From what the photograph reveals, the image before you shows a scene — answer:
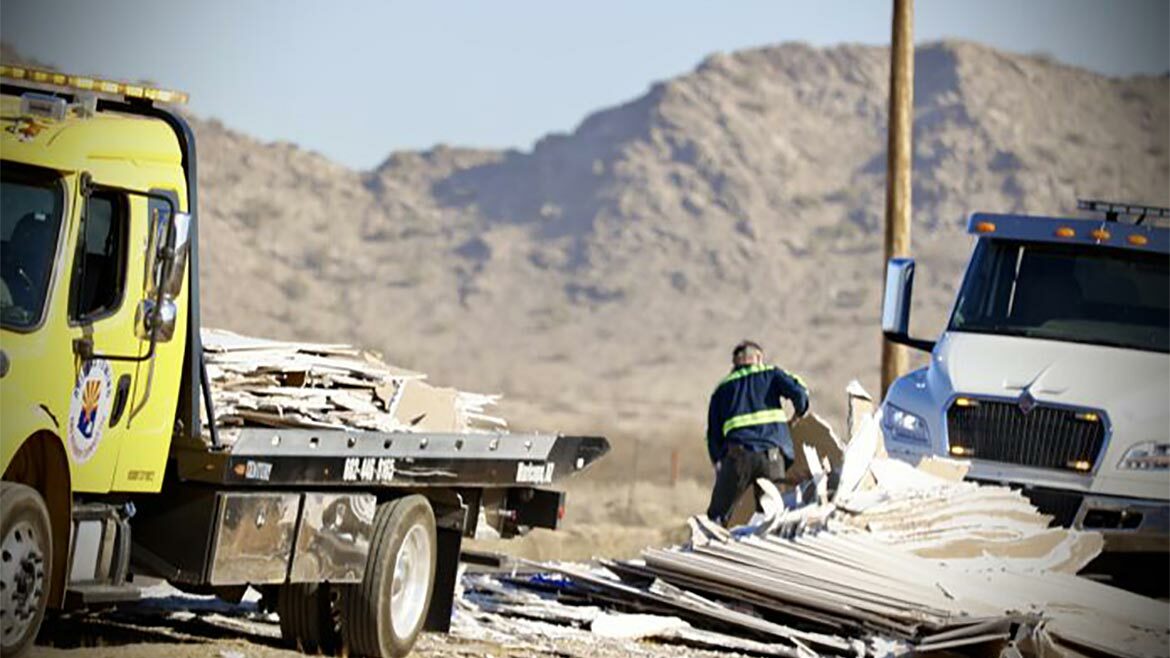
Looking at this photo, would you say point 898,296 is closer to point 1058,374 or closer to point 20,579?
point 1058,374

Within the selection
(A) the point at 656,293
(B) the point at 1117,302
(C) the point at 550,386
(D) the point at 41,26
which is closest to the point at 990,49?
(A) the point at 656,293

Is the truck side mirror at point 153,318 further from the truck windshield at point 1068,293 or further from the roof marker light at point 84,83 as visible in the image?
the truck windshield at point 1068,293

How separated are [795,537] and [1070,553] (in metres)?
2.10

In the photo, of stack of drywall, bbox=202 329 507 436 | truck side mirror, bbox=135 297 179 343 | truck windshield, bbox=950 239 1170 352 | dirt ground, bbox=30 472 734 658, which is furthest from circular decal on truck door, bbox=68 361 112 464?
truck windshield, bbox=950 239 1170 352

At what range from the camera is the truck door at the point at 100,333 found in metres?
11.1

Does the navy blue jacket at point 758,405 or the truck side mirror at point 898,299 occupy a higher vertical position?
the truck side mirror at point 898,299

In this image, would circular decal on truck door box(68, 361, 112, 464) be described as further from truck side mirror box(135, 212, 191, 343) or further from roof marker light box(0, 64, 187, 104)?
roof marker light box(0, 64, 187, 104)

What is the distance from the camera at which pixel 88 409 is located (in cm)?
1123

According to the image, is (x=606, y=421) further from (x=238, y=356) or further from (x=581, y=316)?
(x=238, y=356)

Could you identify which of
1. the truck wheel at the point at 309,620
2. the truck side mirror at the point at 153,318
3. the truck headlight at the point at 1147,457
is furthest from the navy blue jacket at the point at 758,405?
the truck side mirror at the point at 153,318

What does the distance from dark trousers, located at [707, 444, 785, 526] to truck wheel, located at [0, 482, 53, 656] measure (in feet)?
28.9

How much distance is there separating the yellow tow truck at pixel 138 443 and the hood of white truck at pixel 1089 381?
20.8 ft

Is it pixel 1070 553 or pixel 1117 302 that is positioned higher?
pixel 1117 302

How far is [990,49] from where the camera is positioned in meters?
101
